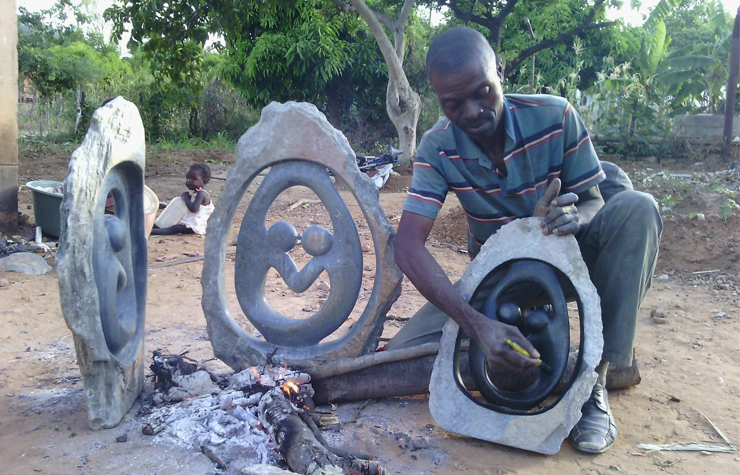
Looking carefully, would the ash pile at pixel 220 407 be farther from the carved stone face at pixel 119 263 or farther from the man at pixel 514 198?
the man at pixel 514 198

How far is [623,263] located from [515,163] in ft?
1.97

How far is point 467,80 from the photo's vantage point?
7.86 ft

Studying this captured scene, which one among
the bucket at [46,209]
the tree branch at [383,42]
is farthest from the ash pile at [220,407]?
the tree branch at [383,42]

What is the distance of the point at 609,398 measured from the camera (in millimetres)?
2807

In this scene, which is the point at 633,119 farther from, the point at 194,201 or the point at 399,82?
the point at 194,201

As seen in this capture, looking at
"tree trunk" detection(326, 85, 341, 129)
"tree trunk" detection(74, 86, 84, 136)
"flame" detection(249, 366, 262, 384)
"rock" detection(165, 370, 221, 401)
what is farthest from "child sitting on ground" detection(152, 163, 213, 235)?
"tree trunk" detection(74, 86, 84, 136)

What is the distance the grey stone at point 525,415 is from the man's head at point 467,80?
454 millimetres

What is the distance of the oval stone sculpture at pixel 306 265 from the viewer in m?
2.80

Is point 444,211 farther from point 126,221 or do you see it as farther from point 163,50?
point 126,221

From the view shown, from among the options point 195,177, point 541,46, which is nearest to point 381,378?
point 195,177

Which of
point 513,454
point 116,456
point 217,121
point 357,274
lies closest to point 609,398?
point 513,454

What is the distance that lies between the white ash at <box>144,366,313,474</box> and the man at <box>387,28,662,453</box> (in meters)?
0.73

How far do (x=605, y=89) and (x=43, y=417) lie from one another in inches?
443

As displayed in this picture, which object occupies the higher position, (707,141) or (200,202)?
(707,141)
